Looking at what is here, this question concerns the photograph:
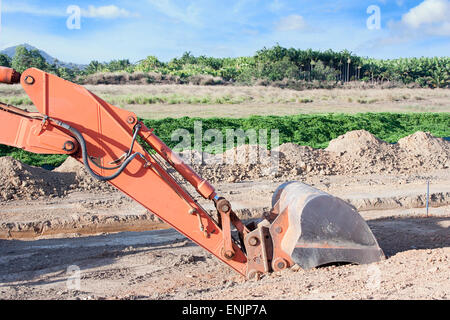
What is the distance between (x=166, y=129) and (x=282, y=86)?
2561 cm

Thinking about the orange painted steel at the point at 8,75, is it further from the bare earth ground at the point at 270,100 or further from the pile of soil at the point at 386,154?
the bare earth ground at the point at 270,100

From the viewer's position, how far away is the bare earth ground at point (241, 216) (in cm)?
530

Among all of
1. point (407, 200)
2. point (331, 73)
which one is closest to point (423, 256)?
point (407, 200)

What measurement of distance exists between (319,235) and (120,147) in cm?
241

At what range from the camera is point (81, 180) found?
12492 mm

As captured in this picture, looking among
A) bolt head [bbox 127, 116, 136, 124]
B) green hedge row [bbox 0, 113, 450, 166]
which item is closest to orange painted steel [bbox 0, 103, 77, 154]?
bolt head [bbox 127, 116, 136, 124]

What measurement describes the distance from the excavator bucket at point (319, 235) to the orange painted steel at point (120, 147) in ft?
2.74

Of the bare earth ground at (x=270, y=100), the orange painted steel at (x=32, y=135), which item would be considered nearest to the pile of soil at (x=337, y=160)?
the orange painted steel at (x=32, y=135)

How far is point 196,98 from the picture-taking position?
33.3 meters

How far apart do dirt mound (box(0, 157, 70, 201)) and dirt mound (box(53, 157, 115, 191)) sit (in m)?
0.38
